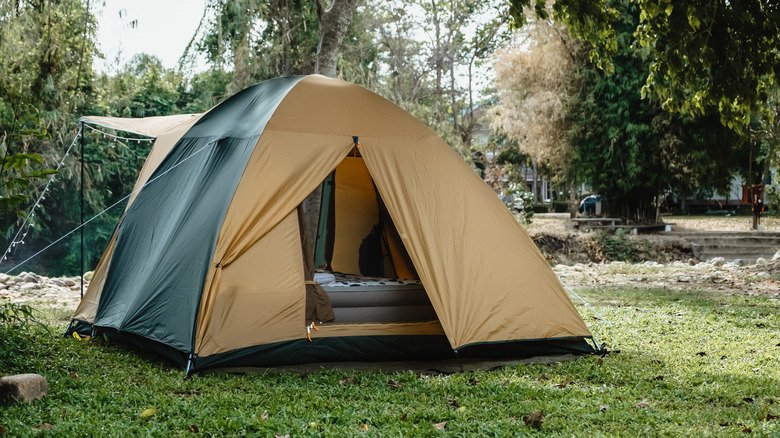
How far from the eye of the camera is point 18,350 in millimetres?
4922

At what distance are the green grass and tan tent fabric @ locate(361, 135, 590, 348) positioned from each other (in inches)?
14.2

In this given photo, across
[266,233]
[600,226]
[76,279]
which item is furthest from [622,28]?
[266,233]

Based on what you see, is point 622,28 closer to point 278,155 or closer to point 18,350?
point 278,155

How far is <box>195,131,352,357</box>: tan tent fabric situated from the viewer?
4.94 metres

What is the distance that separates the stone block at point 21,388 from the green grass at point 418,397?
69 millimetres

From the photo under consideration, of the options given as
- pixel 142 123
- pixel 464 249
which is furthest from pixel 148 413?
pixel 142 123

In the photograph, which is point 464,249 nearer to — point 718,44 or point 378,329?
point 378,329

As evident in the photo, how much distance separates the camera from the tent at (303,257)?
502 centimetres

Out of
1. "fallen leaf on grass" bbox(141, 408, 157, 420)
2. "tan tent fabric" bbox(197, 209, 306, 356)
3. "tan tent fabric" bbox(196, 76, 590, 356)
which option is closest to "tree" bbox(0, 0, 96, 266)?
"tan tent fabric" bbox(196, 76, 590, 356)

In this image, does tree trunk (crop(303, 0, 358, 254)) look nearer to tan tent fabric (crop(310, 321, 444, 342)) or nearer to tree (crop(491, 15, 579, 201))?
tan tent fabric (crop(310, 321, 444, 342))

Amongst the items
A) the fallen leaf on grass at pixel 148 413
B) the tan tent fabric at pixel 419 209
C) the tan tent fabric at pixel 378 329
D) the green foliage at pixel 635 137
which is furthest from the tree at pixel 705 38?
the green foliage at pixel 635 137

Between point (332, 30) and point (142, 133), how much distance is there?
289 centimetres

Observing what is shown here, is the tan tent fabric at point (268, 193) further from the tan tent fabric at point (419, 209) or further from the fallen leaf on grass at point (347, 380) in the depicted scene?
the fallen leaf on grass at point (347, 380)

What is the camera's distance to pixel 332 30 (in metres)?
8.46
